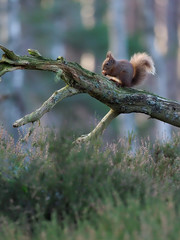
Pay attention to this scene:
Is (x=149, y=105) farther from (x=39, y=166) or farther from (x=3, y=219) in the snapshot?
(x=3, y=219)

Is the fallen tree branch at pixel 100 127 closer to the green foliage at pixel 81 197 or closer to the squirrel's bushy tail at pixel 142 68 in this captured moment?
the green foliage at pixel 81 197

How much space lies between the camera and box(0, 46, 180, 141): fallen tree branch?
5.41 m

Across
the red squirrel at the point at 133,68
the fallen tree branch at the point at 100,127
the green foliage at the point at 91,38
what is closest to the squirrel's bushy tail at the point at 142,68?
the red squirrel at the point at 133,68

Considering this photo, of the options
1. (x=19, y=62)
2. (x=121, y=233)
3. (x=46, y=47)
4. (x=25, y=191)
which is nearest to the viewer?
(x=121, y=233)

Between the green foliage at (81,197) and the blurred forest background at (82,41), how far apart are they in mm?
13825

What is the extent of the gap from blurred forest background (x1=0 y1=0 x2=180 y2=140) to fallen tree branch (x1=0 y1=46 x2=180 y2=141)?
1273 cm

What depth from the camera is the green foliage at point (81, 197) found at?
3887mm

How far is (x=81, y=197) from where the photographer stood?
4.60 metres

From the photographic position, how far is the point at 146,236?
3.54 metres

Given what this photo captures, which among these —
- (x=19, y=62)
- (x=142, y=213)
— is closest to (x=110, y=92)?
(x=19, y=62)

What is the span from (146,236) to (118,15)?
1707 centimetres

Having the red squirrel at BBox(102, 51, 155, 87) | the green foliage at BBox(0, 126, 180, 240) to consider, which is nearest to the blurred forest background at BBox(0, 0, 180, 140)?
the red squirrel at BBox(102, 51, 155, 87)

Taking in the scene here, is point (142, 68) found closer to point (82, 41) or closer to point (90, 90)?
point (90, 90)

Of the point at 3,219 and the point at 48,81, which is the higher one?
the point at 48,81
